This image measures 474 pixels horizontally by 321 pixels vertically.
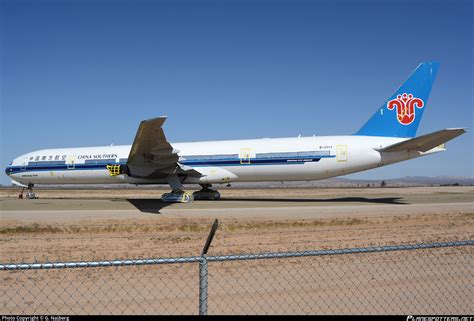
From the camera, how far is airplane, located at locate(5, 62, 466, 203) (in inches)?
952

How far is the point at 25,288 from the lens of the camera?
713 centimetres

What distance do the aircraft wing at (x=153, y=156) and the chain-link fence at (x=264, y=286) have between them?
1333cm

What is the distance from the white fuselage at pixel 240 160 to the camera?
82.0ft

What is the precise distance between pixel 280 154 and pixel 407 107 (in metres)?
8.13

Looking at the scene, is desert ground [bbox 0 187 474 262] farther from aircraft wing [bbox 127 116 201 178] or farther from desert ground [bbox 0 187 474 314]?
aircraft wing [bbox 127 116 201 178]

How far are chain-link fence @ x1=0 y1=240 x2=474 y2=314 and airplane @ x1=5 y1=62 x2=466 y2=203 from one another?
46.4 feet

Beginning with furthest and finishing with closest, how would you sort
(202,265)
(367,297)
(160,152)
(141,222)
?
(160,152) → (141,222) → (367,297) → (202,265)

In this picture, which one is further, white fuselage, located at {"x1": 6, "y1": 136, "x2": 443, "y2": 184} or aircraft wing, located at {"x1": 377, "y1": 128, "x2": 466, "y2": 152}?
white fuselage, located at {"x1": 6, "y1": 136, "x2": 443, "y2": 184}

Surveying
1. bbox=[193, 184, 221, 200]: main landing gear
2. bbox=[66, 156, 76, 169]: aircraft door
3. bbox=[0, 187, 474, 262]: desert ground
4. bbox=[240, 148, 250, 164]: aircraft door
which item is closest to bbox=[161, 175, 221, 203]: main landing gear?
bbox=[193, 184, 221, 200]: main landing gear

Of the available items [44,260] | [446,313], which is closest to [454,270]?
[446,313]

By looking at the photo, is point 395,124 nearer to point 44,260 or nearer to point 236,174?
point 236,174

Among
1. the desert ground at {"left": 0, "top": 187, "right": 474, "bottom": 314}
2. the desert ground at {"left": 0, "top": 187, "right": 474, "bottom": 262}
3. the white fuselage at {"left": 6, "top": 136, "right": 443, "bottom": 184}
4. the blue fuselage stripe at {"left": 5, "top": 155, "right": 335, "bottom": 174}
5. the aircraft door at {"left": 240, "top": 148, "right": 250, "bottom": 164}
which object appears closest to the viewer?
the desert ground at {"left": 0, "top": 187, "right": 474, "bottom": 314}

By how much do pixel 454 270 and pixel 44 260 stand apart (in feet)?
28.1

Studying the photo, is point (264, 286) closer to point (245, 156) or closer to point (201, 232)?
point (201, 232)
